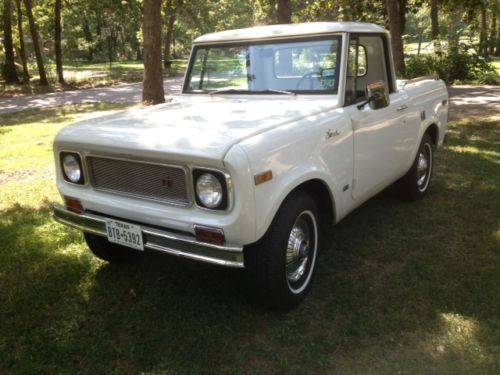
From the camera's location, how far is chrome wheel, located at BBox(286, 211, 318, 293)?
3.29 meters

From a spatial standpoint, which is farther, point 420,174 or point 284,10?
point 284,10

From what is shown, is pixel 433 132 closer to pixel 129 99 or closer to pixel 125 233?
pixel 125 233

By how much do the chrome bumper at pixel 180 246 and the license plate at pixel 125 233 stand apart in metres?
0.04

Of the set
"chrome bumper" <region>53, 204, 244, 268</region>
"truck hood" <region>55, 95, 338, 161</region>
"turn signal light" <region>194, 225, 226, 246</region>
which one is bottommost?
"chrome bumper" <region>53, 204, 244, 268</region>

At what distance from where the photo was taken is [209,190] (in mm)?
2777

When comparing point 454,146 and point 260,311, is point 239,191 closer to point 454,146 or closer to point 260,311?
point 260,311

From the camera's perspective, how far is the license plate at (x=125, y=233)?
119 inches

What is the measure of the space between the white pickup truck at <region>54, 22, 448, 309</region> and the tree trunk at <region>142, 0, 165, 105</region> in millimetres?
6228

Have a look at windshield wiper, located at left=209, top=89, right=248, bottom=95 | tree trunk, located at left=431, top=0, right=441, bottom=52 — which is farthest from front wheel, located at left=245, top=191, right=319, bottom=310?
tree trunk, located at left=431, top=0, right=441, bottom=52

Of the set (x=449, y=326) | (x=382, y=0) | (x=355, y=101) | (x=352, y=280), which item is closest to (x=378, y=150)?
(x=355, y=101)

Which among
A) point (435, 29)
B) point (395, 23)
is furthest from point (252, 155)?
point (435, 29)

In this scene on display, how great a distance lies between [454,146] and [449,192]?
8.37 feet

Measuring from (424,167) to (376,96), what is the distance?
2.04m

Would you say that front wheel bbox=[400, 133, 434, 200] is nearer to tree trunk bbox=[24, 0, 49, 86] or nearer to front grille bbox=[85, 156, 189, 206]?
front grille bbox=[85, 156, 189, 206]
